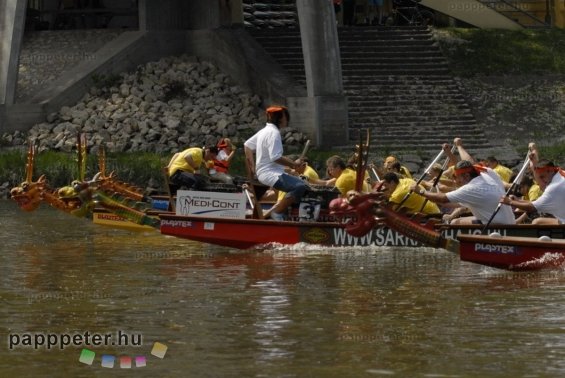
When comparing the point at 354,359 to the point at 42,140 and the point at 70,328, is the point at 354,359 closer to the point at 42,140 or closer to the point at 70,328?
the point at 70,328

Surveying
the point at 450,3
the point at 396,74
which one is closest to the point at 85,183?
the point at 396,74

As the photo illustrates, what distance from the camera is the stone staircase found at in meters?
39.3

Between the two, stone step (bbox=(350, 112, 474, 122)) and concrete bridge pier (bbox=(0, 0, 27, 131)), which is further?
concrete bridge pier (bbox=(0, 0, 27, 131))

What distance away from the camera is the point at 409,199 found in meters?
22.6

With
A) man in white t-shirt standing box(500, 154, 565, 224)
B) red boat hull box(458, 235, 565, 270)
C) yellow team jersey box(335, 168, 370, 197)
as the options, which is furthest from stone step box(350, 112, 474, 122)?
red boat hull box(458, 235, 565, 270)

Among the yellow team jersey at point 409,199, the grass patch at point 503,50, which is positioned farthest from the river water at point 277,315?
the grass patch at point 503,50

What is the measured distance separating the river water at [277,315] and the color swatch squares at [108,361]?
0.01 metres

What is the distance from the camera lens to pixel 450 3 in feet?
154

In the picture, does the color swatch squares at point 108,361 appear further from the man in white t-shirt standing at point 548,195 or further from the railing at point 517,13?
the railing at point 517,13

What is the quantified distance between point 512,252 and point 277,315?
3682mm

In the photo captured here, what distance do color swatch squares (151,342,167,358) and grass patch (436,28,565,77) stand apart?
1138 inches

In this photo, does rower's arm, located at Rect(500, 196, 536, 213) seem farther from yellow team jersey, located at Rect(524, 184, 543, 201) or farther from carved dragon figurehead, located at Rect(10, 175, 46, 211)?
carved dragon figurehead, located at Rect(10, 175, 46, 211)

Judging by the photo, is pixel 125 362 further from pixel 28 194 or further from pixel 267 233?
pixel 28 194

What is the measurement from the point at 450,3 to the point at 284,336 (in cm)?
3231
